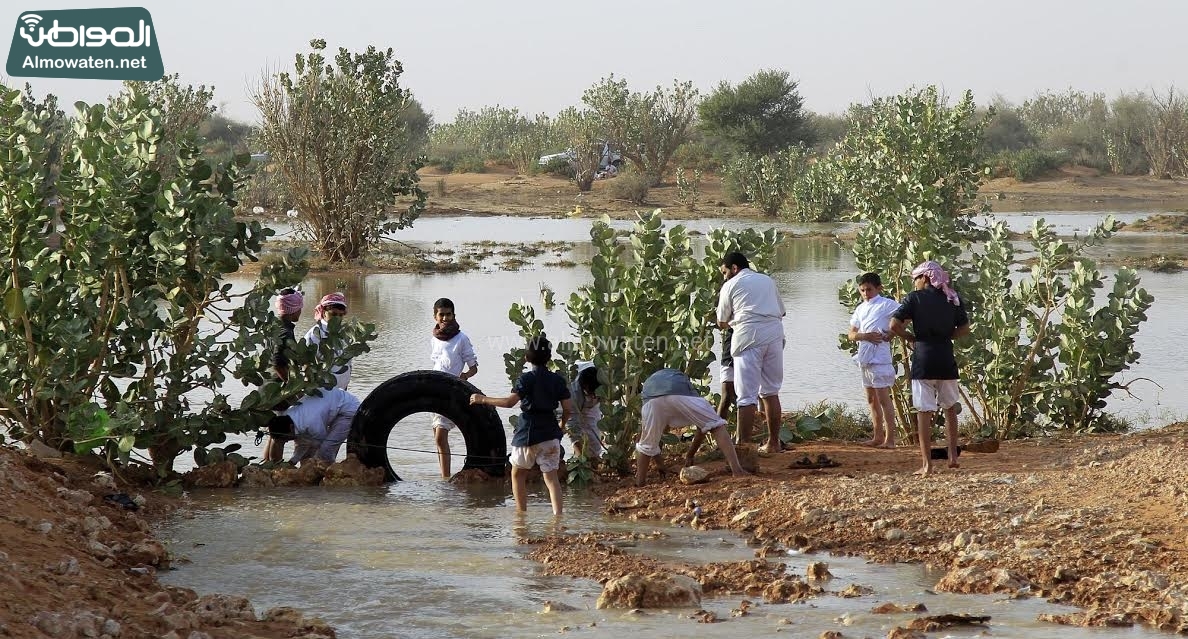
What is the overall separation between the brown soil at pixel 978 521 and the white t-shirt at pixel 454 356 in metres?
1.51

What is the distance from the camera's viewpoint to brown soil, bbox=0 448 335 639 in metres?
5.46

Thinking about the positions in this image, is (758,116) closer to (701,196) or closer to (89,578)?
(701,196)

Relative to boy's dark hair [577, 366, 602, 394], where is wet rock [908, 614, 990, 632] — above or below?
below

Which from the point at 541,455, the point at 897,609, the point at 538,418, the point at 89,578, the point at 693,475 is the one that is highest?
the point at 538,418

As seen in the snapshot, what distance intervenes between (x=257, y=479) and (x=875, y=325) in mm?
4583

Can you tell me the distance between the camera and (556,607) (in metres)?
6.45

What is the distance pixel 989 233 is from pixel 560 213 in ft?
114

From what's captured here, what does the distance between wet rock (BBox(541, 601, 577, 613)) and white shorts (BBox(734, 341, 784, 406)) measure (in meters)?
3.63

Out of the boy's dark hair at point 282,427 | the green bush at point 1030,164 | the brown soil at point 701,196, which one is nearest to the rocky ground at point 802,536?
the boy's dark hair at point 282,427

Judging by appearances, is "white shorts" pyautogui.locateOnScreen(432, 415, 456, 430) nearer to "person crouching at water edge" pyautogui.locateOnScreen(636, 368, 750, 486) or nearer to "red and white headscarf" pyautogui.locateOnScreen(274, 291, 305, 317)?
"red and white headscarf" pyautogui.locateOnScreen(274, 291, 305, 317)

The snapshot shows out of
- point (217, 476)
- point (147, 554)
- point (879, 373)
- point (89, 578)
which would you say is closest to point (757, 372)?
point (879, 373)

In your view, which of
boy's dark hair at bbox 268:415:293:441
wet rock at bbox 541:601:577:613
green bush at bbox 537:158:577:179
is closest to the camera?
wet rock at bbox 541:601:577:613

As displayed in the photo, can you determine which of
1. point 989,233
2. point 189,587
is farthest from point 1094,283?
point 189,587

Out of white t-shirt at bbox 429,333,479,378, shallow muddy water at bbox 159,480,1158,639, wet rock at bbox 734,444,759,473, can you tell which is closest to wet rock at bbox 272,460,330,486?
shallow muddy water at bbox 159,480,1158,639
